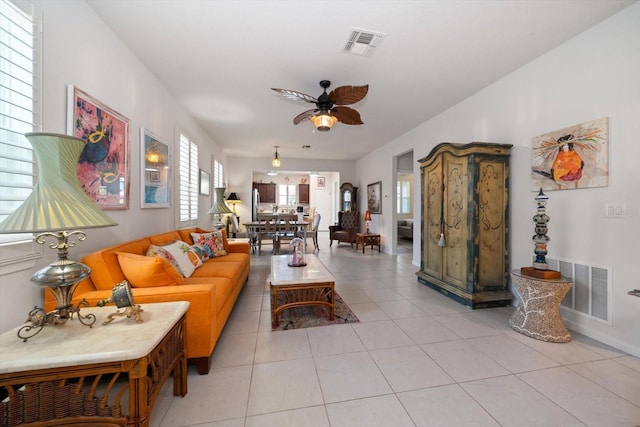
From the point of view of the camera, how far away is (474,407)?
1492 millimetres

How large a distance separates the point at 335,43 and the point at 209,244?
286 cm

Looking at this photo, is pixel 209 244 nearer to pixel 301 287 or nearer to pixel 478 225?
pixel 301 287

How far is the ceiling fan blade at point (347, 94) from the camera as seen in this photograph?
8.33 ft

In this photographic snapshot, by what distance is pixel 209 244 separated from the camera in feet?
11.4

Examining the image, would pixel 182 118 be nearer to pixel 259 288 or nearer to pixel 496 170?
pixel 259 288

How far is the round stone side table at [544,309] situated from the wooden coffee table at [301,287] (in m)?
1.81

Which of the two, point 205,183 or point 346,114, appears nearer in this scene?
point 346,114

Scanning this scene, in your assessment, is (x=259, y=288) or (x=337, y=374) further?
(x=259, y=288)

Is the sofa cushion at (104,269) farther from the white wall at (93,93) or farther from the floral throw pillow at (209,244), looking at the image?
the floral throw pillow at (209,244)

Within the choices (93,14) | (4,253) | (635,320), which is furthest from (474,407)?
(93,14)

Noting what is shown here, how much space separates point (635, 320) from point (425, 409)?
1.98 metres

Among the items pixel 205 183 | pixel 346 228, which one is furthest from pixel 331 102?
pixel 346 228

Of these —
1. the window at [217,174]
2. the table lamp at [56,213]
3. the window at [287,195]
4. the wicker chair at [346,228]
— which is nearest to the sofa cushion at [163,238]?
the table lamp at [56,213]

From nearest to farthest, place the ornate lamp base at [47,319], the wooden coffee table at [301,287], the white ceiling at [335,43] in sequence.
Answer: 1. the ornate lamp base at [47,319]
2. the white ceiling at [335,43]
3. the wooden coffee table at [301,287]
